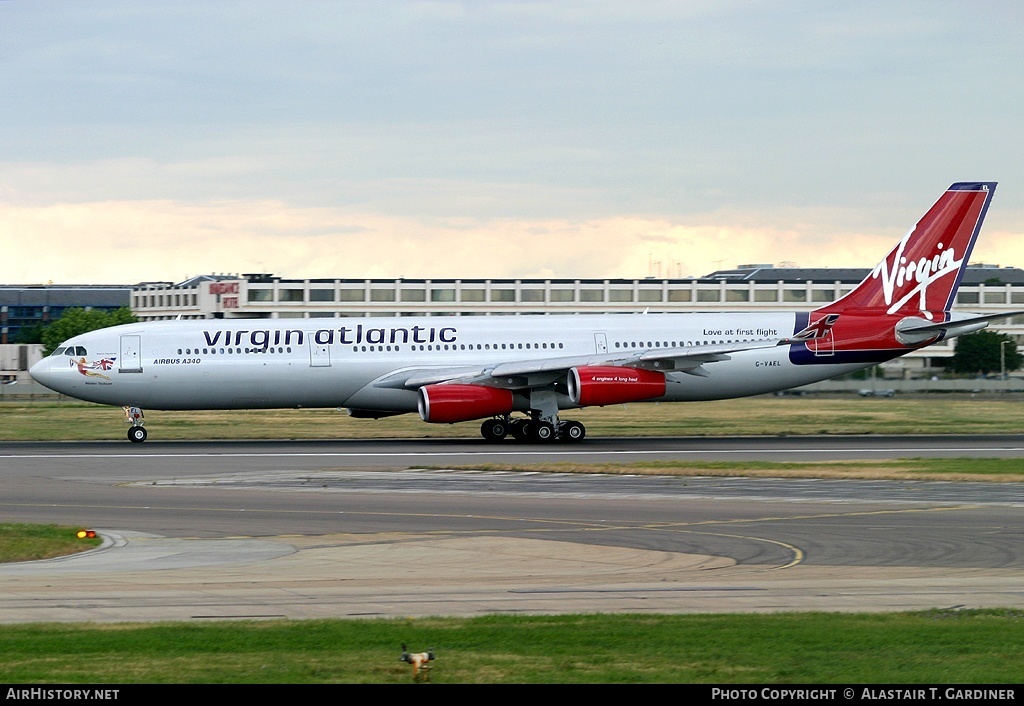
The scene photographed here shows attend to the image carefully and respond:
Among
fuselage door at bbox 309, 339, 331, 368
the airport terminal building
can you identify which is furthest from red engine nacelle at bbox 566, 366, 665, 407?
the airport terminal building

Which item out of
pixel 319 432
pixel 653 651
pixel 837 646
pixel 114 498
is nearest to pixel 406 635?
pixel 653 651

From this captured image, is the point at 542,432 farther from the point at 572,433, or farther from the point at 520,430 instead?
the point at 520,430

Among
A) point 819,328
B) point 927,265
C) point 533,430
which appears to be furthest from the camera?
point 927,265

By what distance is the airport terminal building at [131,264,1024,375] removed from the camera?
11350 centimetres

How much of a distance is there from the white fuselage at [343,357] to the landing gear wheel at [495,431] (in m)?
2.09

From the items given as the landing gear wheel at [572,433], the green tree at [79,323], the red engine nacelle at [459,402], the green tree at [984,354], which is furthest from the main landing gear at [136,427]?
the green tree at [984,354]

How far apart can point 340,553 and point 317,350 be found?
2489cm

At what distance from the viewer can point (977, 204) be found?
154ft

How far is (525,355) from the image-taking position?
45250 millimetres

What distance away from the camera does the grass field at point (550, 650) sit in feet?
36.3

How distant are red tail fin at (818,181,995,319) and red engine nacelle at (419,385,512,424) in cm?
1302

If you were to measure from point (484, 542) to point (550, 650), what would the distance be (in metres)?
8.37

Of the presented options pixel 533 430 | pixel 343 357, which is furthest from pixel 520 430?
pixel 343 357
